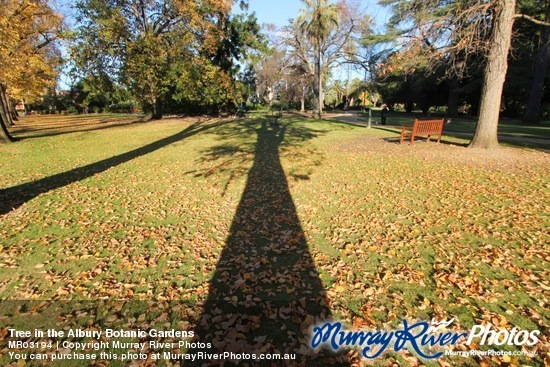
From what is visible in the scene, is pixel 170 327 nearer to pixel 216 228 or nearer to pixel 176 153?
pixel 216 228

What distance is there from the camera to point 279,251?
480 cm

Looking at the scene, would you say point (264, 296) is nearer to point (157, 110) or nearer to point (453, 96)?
point (157, 110)

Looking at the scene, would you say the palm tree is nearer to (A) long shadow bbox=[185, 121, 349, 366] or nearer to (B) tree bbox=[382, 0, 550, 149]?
(B) tree bbox=[382, 0, 550, 149]

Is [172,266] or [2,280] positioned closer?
[2,280]

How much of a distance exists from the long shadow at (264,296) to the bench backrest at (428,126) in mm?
10050

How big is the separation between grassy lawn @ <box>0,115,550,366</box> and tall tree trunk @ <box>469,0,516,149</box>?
2180 millimetres

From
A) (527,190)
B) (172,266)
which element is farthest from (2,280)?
(527,190)

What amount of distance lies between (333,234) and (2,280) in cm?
532

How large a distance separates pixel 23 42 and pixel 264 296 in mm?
28858

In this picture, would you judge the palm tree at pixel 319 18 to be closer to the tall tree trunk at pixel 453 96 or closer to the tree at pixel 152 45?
the tree at pixel 152 45

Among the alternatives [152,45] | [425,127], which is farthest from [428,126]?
[152,45]

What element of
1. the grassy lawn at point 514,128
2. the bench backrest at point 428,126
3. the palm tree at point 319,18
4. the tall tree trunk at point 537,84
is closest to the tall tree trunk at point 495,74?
the bench backrest at point 428,126

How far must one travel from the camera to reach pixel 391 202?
6.67 meters

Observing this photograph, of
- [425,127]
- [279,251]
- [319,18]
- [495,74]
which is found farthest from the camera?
[319,18]
